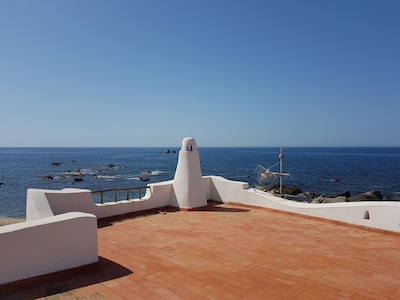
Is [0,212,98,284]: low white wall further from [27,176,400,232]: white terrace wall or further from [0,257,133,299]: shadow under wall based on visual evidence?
[27,176,400,232]: white terrace wall

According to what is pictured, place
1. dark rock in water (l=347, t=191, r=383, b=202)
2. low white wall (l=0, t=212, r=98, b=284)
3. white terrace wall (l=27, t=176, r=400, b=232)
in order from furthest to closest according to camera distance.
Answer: dark rock in water (l=347, t=191, r=383, b=202), white terrace wall (l=27, t=176, r=400, b=232), low white wall (l=0, t=212, r=98, b=284)

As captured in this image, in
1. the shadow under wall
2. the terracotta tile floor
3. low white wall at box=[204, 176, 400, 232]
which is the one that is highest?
low white wall at box=[204, 176, 400, 232]

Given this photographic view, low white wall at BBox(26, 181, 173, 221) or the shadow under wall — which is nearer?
the shadow under wall

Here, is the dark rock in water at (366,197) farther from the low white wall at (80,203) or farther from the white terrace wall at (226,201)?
the low white wall at (80,203)

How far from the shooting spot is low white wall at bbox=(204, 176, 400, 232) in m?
7.62

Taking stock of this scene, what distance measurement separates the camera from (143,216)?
380 inches

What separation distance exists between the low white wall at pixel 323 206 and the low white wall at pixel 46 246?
670 centimetres

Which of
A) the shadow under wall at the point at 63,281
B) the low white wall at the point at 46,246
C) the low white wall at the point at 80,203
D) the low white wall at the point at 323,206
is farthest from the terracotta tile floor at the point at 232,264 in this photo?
the low white wall at the point at 80,203

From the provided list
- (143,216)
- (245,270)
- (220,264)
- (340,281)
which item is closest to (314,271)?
(340,281)

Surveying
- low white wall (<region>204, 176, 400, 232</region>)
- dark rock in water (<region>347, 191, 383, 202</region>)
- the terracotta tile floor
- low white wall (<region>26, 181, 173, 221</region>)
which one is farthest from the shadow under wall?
dark rock in water (<region>347, 191, 383, 202</region>)

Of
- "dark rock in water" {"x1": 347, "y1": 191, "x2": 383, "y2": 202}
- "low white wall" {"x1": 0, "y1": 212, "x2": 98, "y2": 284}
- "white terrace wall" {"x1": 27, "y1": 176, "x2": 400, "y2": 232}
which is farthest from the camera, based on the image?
"dark rock in water" {"x1": 347, "y1": 191, "x2": 383, "y2": 202}

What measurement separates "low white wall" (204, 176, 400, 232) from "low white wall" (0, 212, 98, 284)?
6703 mm

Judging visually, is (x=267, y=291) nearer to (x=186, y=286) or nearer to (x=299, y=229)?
(x=186, y=286)

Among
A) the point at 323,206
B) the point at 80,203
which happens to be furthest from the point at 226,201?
the point at 80,203
